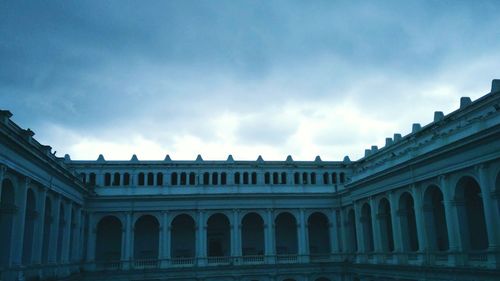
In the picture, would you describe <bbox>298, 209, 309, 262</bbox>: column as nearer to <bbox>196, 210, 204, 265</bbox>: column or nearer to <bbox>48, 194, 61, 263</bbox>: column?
<bbox>196, 210, 204, 265</bbox>: column

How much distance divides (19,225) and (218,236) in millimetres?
27073

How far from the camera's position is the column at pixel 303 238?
48.4m

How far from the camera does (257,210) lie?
163 feet

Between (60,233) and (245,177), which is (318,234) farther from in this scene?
(60,233)

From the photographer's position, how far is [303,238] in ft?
162

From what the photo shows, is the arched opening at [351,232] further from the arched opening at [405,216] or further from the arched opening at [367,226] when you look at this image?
the arched opening at [405,216]

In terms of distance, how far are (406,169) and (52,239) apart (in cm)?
2715

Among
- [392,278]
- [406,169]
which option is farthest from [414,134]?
[392,278]

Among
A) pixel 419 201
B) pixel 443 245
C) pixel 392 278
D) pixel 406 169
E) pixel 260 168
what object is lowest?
pixel 392 278

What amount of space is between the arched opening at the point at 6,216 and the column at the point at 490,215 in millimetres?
27945

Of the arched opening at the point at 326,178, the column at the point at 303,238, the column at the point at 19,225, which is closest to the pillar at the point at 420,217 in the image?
the column at the point at 303,238

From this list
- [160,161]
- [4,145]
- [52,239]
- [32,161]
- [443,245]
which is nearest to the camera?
[4,145]

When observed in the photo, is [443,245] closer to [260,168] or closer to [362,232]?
[362,232]

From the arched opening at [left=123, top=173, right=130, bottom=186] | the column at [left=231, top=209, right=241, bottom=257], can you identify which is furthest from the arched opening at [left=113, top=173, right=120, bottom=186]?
the column at [left=231, top=209, right=241, bottom=257]
